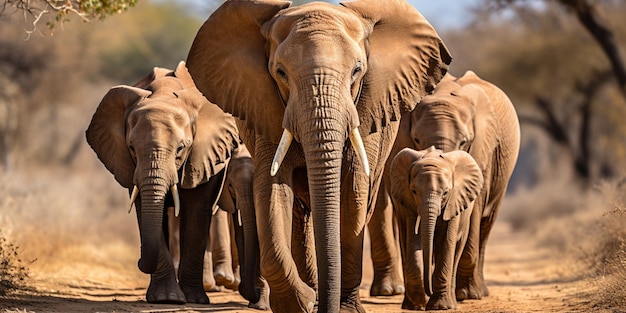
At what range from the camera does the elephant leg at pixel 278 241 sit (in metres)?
7.31

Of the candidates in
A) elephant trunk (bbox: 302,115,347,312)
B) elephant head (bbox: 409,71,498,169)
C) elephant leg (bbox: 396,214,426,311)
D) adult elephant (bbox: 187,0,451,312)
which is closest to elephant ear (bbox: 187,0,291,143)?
adult elephant (bbox: 187,0,451,312)

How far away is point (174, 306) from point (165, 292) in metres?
0.19

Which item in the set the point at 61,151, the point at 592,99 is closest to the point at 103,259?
the point at 592,99

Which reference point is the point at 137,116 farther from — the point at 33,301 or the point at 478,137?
the point at 478,137

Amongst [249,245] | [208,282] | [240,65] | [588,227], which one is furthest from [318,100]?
[588,227]

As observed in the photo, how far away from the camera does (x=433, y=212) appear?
9352 millimetres

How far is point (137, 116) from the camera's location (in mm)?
9688

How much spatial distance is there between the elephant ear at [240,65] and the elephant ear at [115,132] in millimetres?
2257

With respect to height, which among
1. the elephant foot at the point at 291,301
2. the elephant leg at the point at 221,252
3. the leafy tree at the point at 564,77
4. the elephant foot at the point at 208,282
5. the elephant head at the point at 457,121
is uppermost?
the leafy tree at the point at 564,77

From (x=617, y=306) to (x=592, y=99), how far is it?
23.1 m

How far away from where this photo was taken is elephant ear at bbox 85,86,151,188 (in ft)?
33.0

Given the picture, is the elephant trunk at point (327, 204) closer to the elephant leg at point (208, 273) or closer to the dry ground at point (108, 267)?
the dry ground at point (108, 267)

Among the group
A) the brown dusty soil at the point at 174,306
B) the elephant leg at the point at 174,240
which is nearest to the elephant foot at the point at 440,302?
the brown dusty soil at the point at 174,306

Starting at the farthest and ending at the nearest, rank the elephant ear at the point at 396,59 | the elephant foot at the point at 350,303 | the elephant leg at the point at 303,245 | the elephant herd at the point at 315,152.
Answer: the elephant leg at the point at 303,245 → the elephant foot at the point at 350,303 → the elephant ear at the point at 396,59 → the elephant herd at the point at 315,152
